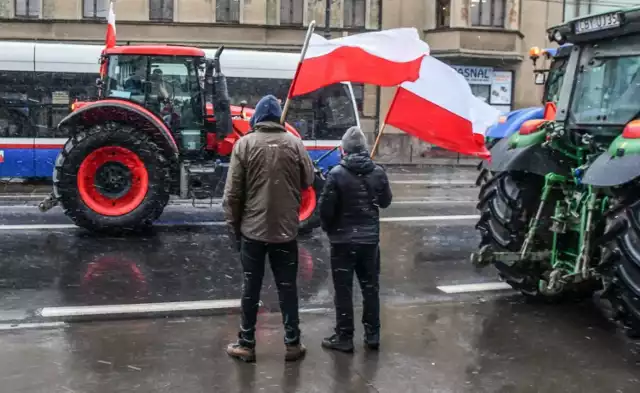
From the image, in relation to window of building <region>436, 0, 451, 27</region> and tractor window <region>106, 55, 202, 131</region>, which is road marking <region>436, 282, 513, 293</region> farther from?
window of building <region>436, 0, 451, 27</region>

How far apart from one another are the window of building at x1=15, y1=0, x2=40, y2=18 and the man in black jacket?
75.5 feet

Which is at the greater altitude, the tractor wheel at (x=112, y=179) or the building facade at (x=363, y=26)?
the building facade at (x=363, y=26)

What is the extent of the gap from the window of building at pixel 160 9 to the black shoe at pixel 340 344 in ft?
74.2

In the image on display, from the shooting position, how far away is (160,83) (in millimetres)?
10586

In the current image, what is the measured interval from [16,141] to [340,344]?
10115mm

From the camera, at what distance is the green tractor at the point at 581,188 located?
5.34 meters

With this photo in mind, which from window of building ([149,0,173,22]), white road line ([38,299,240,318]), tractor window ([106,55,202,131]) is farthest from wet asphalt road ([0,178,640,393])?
window of building ([149,0,173,22])

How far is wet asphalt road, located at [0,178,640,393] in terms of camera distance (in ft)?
15.7

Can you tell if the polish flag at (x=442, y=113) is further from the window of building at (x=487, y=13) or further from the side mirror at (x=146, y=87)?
the window of building at (x=487, y=13)

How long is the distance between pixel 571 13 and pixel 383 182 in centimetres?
2594

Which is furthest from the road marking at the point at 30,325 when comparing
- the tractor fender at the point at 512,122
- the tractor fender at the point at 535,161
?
the tractor fender at the point at 512,122

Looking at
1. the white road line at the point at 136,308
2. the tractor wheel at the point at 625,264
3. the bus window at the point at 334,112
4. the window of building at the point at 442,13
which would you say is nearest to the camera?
the tractor wheel at the point at 625,264

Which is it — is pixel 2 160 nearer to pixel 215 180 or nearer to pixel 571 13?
pixel 215 180

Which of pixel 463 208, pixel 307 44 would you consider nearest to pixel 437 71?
pixel 307 44
